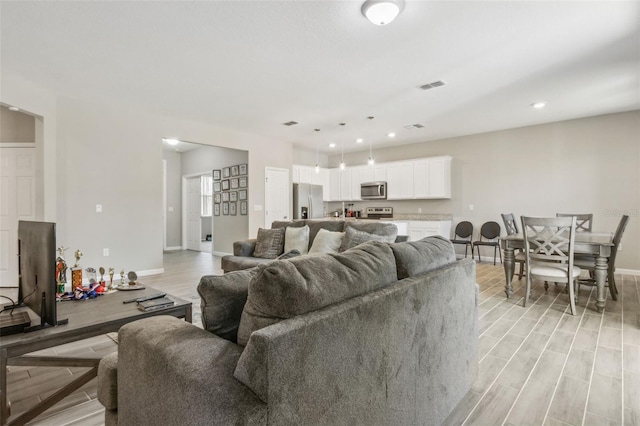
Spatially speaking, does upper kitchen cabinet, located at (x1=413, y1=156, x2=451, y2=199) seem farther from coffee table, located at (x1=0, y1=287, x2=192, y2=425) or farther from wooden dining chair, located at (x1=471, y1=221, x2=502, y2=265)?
coffee table, located at (x1=0, y1=287, x2=192, y2=425)

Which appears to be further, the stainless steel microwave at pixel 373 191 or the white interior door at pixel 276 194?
the stainless steel microwave at pixel 373 191

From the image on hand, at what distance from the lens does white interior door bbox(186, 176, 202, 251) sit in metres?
8.99

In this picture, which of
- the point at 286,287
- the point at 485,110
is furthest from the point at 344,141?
the point at 286,287

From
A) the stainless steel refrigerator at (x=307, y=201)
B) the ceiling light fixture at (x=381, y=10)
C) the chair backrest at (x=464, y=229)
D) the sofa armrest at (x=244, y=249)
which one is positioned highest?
the ceiling light fixture at (x=381, y=10)

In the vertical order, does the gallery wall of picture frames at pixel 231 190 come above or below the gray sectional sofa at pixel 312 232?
above

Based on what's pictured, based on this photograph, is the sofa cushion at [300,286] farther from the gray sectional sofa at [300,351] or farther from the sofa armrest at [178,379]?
the sofa armrest at [178,379]

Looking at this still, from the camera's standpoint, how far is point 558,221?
3229 millimetres

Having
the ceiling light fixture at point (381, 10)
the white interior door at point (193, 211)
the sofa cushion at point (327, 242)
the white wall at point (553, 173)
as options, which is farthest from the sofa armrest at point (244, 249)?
the white interior door at point (193, 211)

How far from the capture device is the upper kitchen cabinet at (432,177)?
6805 millimetres

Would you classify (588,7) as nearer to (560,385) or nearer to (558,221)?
(558,221)

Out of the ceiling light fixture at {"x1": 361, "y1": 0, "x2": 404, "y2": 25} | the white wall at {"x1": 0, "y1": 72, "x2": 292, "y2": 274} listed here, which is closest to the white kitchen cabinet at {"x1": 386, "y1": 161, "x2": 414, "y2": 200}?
the white wall at {"x1": 0, "y1": 72, "x2": 292, "y2": 274}

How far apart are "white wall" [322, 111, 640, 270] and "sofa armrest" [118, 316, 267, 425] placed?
6.61m

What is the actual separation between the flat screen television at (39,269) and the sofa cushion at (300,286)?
100 cm

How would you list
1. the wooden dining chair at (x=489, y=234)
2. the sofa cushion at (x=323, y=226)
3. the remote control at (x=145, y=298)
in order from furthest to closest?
the wooden dining chair at (x=489, y=234) → the sofa cushion at (x=323, y=226) → the remote control at (x=145, y=298)
